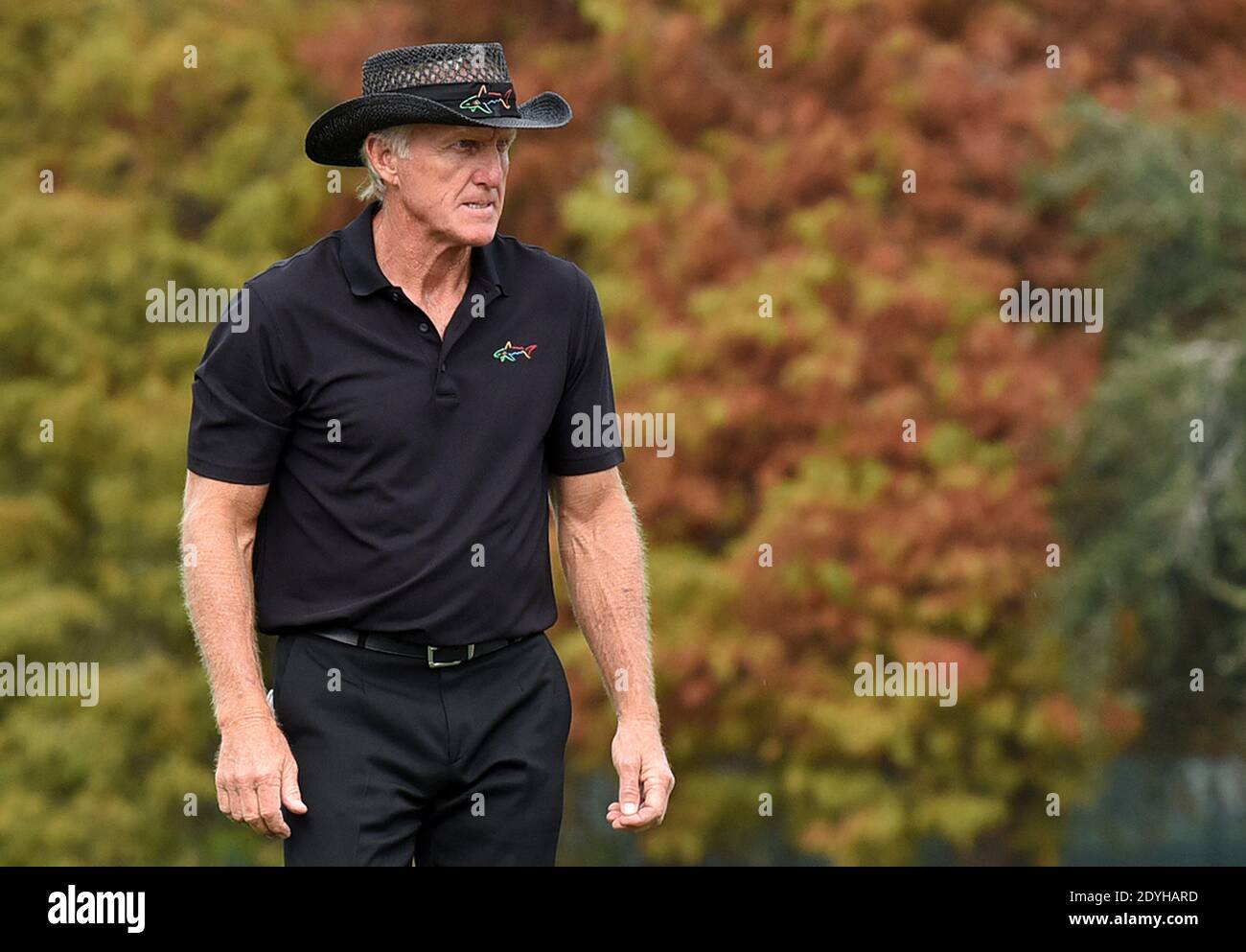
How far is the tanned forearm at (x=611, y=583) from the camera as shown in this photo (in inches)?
141

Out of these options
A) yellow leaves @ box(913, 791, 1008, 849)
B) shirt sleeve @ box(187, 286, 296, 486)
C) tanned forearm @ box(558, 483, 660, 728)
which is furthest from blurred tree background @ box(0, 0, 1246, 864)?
shirt sleeve @ box(187, 286, 296, 486)

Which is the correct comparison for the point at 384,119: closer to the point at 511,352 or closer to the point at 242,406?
the point at 511,352

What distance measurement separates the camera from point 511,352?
3.48m

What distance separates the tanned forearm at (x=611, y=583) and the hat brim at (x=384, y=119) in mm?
702

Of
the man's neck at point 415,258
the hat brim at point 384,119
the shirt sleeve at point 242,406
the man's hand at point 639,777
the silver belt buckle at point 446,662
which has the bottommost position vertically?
the man's hand at point 639,777

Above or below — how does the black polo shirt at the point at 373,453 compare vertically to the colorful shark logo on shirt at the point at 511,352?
below

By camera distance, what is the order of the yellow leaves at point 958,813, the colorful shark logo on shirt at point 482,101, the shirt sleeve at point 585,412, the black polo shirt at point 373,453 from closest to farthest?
the black polo shirt at point 373,453, the colorful shark logo on shirt at point 482,101, the shirt sleeve at point 585,412, the yellow leaves at point 958,813

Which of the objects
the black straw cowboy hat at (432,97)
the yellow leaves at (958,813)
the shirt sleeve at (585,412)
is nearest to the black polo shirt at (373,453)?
the shirt sleeve at (585,412)

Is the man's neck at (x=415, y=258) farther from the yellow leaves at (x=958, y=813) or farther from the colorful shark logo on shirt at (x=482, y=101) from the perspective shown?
the yellow leaves at (x=958, y=813)

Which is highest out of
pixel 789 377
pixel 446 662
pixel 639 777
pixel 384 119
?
pixel 789 377

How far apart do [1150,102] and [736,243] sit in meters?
2.16

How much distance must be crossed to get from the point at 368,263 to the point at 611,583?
2.40ft

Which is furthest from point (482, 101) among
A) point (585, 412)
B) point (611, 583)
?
point (611, 583)

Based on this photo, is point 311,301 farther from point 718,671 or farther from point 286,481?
point 718,671
